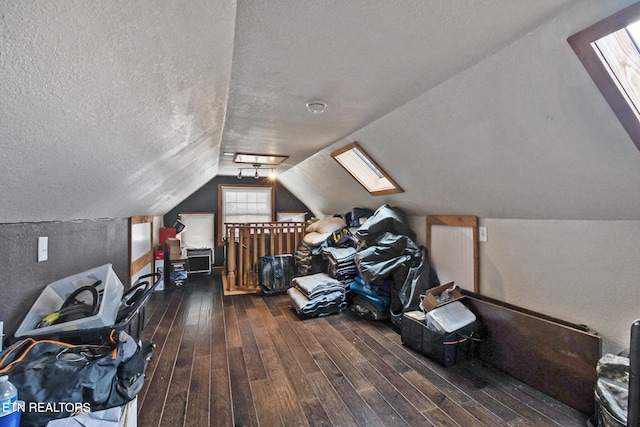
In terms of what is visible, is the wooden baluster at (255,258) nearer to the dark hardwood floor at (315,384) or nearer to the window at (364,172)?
the dark hardwood floor at (315,384)

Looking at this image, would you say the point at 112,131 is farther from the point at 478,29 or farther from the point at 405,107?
the point at 405,107

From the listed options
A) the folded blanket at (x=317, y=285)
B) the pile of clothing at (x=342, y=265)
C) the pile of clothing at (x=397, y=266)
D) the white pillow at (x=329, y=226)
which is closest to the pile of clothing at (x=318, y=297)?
the folded blanket at (x=317, y=285)

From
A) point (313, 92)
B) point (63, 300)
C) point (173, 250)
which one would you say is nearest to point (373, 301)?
point (313, 92)

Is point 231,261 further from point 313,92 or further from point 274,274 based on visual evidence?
point 313,92

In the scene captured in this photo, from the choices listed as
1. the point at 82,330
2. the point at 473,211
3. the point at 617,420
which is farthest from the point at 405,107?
the point at 82,330

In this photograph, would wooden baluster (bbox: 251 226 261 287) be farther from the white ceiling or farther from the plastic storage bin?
the plastic storage bin

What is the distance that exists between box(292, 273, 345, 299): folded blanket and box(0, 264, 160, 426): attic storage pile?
6.79ft

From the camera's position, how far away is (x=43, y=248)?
1.73 meters

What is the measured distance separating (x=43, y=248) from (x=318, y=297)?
8.34 feet

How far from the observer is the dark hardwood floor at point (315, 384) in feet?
5.77

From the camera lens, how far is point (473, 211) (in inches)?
107

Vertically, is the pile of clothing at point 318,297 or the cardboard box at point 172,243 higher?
the cardboard box at point 172,243

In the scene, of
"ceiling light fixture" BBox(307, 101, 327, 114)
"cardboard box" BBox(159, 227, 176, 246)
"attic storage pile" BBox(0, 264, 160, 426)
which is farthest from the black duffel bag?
"cardboard box" BBox(159, 227, 176, 246)

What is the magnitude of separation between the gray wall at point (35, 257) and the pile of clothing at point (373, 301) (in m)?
2.66
